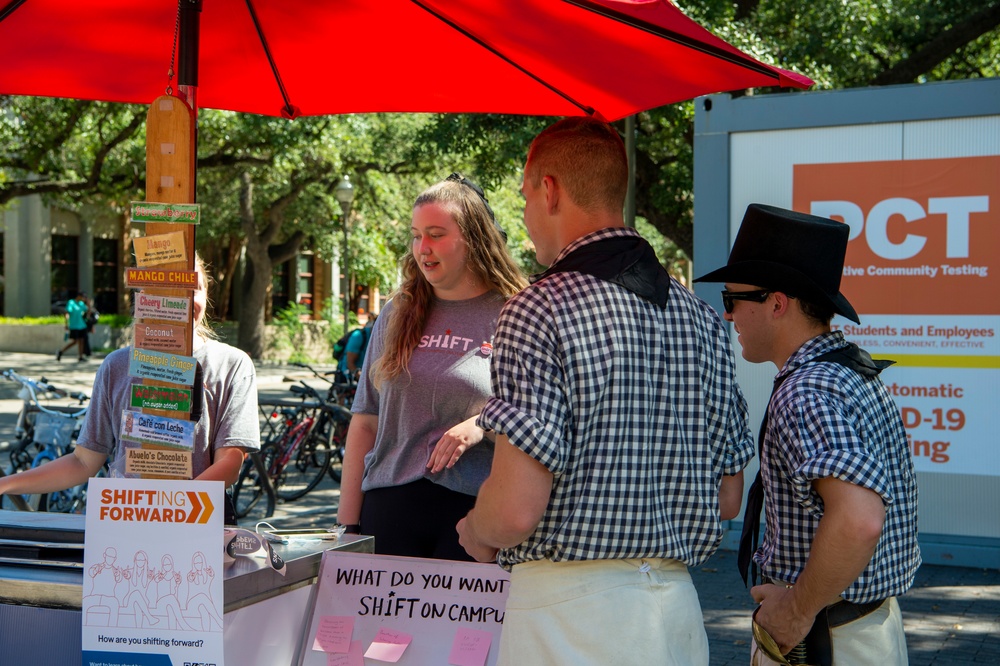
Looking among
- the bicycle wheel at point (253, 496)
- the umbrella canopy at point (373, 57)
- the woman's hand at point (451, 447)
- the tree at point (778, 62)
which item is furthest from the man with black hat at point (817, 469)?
the tree at point (778, 62)

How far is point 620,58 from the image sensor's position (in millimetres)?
2906

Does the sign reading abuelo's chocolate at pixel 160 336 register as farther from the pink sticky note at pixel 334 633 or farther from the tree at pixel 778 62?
the tree at pixel 778 62

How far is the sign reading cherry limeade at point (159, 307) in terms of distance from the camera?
238 centimetres

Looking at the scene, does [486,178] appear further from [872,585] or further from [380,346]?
[872,585]

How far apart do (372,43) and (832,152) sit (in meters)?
4.87

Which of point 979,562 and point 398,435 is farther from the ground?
point 398,435

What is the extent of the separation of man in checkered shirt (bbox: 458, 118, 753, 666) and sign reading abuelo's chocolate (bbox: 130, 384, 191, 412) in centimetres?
72

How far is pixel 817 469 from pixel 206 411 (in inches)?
81.0

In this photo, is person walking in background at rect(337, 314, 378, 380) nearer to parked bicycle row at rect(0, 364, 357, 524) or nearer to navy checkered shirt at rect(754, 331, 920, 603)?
parked bicycle row at rect(0, 364, 357, 524)

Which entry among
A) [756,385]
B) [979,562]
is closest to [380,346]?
[756,385]

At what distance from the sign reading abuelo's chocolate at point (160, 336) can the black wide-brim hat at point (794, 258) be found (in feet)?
4.26

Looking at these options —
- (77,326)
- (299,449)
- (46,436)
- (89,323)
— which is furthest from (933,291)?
(89,323)

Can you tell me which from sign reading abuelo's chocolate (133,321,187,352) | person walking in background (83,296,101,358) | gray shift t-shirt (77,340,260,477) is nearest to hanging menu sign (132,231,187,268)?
sign reading abuelo's chocolate (133,321,187,352)

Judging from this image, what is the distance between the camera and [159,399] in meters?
2.39
